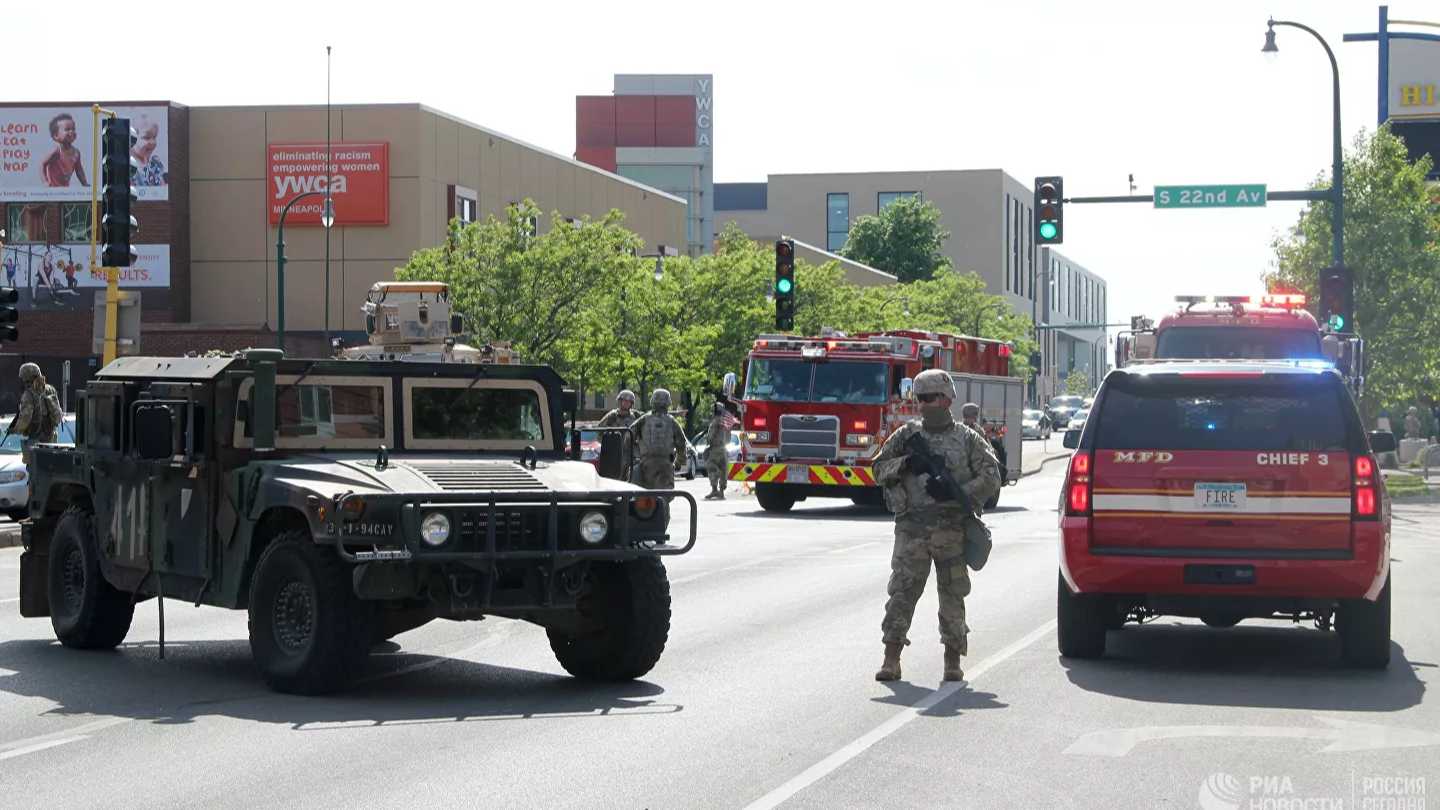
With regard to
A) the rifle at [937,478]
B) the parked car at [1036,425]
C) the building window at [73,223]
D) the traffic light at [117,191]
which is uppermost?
the building window at [73,223]

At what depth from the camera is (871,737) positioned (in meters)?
9.76

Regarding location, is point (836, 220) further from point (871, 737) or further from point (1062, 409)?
point (871, 737)

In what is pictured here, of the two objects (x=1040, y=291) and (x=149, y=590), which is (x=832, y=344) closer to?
(x=149, y=590)

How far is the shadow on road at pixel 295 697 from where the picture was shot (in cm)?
1057

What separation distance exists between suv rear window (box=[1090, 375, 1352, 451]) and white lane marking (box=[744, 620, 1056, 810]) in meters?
1.61

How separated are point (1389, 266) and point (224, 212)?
35608mm

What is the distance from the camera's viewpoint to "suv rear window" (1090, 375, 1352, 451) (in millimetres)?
12273

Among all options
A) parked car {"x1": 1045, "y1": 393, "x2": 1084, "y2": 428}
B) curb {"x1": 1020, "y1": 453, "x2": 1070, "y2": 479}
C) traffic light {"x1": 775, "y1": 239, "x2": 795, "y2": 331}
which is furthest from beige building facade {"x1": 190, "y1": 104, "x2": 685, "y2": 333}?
parked car {"x1": 1045, "y1": 393, "x2": 1084, "y2": 428}

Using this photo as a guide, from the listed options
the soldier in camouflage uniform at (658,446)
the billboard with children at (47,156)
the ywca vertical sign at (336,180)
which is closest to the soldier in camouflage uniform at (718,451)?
the soldier in camouflage uniform at (658,446)

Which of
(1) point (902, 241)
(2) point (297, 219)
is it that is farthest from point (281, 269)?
(1) point (902, 241)

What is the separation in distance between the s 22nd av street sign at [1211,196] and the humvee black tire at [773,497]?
8.20 m

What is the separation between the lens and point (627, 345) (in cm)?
5738

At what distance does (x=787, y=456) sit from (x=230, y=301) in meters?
35.6

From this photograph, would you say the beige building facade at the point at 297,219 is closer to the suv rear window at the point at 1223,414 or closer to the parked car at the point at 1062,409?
the suv rear window at the point at 1223,414
